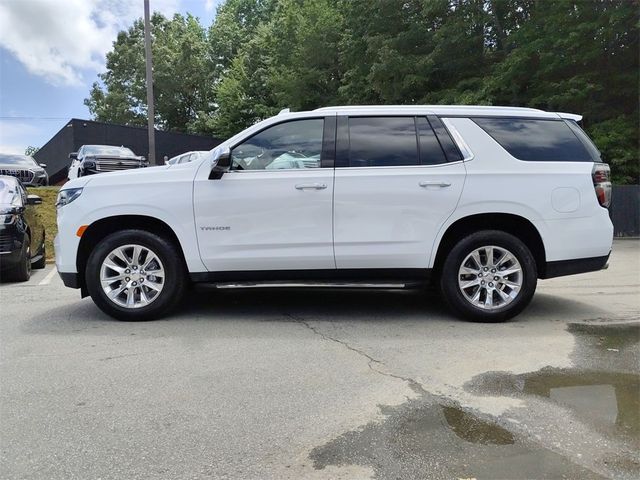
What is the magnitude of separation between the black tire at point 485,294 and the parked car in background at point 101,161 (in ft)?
45.2

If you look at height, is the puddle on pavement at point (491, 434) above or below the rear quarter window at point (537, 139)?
below

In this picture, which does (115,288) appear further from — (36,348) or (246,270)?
(246,270)

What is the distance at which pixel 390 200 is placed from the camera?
17.4 feet

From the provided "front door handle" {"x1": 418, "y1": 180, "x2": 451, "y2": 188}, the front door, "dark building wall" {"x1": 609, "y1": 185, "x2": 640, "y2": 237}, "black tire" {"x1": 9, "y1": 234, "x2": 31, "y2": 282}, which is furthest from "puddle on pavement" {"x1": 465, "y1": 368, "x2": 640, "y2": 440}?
"dark building wall" {"x1": 609, "y1": 185, "x2": 640, "y2": 237}

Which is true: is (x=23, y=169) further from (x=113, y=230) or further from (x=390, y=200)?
(x=390, y=200)

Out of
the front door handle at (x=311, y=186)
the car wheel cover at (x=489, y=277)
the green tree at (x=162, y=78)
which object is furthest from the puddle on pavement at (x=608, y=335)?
the green tree at (x=162, y=78)

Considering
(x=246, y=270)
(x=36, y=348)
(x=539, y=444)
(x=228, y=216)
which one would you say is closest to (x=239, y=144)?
(x=228, y=216)

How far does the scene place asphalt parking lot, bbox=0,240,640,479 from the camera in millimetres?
2869

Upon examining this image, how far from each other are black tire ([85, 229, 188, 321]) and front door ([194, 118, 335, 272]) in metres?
0.31

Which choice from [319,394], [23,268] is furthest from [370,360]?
[23,268]

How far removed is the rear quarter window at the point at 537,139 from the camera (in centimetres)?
547

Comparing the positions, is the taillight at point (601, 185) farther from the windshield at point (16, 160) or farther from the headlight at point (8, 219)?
the windshield at point (16, 160)

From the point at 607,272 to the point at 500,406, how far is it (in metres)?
6.24

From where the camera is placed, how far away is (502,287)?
17.8 feet
